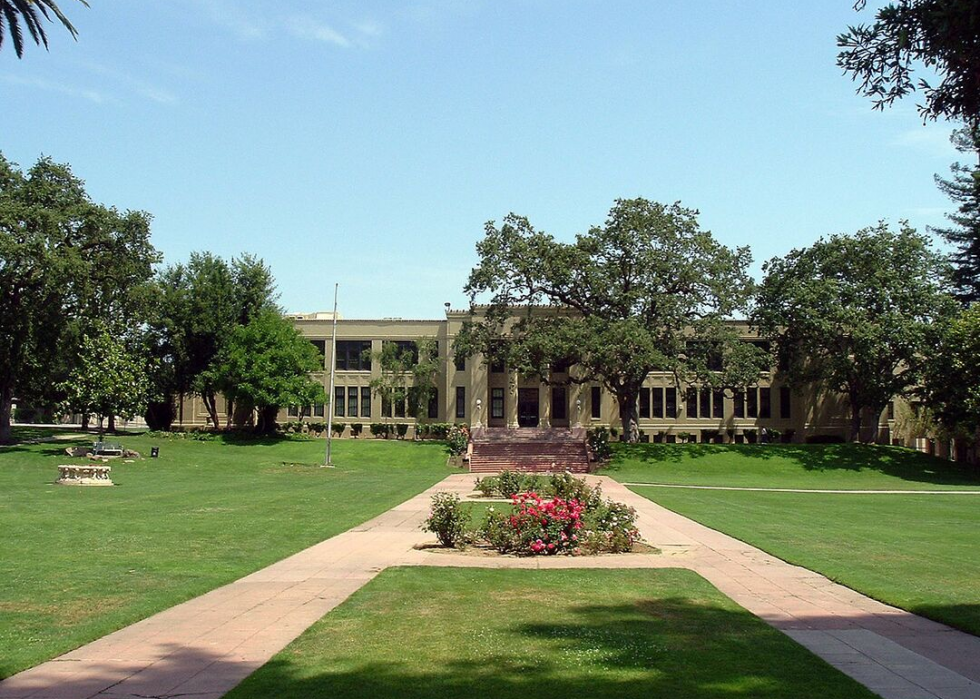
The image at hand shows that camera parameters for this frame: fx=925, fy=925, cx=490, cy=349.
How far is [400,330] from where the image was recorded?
78.3 meters

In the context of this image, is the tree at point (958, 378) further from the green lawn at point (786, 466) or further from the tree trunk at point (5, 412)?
the tree trunk at point (5, 412)

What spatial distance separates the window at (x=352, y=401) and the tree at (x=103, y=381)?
23.8 m

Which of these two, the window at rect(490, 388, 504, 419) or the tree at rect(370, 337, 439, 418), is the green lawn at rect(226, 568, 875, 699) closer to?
the tree at rect(370, 337, 439, 418)

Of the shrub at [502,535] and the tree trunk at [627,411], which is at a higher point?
the tree trunk at [627,411]

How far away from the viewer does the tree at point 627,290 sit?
5900 cm

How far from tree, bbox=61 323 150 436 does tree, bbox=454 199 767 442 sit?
21.0 metres

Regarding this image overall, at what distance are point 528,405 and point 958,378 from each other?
111 ft

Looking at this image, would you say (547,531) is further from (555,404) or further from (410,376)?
(555,404)

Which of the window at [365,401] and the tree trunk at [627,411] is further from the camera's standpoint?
the window at [365,401]

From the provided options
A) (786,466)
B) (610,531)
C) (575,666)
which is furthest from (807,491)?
(575,666)

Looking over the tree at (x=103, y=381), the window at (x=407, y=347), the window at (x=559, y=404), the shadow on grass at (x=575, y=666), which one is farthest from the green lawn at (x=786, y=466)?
the shadow on grass at (x=575, y=666)

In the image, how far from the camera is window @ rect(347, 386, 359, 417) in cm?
7856

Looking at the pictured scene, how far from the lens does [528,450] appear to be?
62.3m

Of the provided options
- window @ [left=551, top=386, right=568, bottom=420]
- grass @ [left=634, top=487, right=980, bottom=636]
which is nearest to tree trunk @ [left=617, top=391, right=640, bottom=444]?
window @ [left=551, top=386, right=568, bottom=420]
